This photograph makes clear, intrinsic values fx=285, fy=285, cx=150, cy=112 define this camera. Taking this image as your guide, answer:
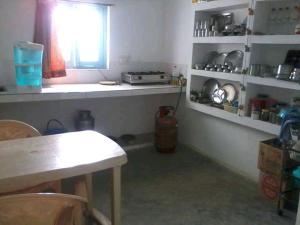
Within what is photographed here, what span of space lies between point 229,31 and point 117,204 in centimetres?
206

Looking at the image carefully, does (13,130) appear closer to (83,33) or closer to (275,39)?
(83,33)

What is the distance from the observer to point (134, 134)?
3.90m

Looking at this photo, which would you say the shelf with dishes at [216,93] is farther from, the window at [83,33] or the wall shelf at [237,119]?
the window at [83,33]

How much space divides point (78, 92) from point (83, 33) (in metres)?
0.95

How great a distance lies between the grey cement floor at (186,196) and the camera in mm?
2238

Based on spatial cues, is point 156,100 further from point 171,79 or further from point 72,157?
point 72,157

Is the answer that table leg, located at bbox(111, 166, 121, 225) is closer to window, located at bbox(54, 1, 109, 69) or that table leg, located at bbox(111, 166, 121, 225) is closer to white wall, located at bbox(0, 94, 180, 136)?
white wall, located at bbox(0, 94, 180, 136)

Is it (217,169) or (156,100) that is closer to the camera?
(217,169)

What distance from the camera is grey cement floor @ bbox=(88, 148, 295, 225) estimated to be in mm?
2238

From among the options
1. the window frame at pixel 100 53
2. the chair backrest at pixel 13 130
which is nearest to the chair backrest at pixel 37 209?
the chair backrest at pixel 13 130

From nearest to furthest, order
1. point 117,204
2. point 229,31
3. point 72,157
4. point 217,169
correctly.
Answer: point 72,157 < point 117,204 < point 229,31 < point 217,169

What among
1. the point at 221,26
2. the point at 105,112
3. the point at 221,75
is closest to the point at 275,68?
the point at 221,75

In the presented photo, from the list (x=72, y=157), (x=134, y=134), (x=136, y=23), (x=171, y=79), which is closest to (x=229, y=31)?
(x=171, y=79)

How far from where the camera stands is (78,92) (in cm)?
286
